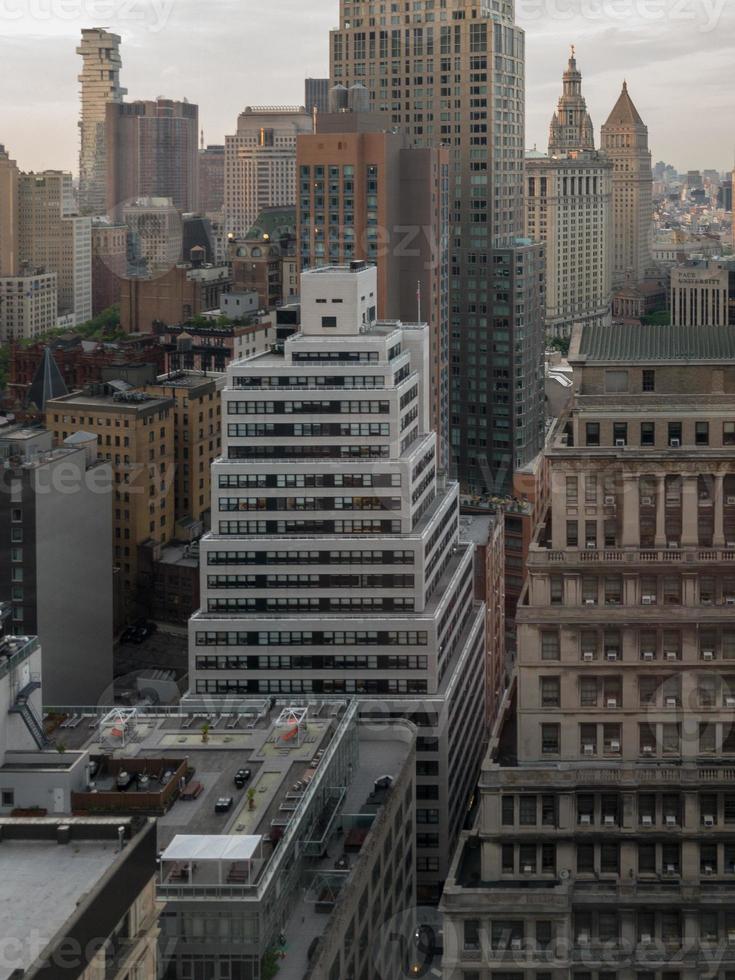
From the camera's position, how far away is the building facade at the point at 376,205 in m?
96.6

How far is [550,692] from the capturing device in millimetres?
46750

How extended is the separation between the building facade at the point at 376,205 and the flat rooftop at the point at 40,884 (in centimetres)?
6631

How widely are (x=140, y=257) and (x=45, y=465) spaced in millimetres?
119189

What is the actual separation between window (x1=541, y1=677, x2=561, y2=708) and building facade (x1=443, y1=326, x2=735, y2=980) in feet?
0.18

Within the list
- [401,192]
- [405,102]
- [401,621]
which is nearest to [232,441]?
[401,621]

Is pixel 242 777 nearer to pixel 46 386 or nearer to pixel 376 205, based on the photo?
pixel 376 205

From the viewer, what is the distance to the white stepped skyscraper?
60.0 metres

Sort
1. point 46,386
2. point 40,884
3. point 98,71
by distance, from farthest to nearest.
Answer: point 98,71 → point 46,386 → point 40,884

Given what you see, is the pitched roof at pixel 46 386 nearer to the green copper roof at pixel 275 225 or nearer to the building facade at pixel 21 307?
the green copper roof at pixel 275 225

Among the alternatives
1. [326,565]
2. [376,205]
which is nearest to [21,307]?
[376,205]

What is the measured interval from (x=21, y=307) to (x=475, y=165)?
7804 cm

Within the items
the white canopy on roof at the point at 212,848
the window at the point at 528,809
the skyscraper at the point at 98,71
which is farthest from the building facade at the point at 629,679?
the skyscraper at the point at 98,71

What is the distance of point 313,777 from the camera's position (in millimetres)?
43625

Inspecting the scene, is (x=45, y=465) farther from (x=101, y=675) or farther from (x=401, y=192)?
(x=401, y=192)
